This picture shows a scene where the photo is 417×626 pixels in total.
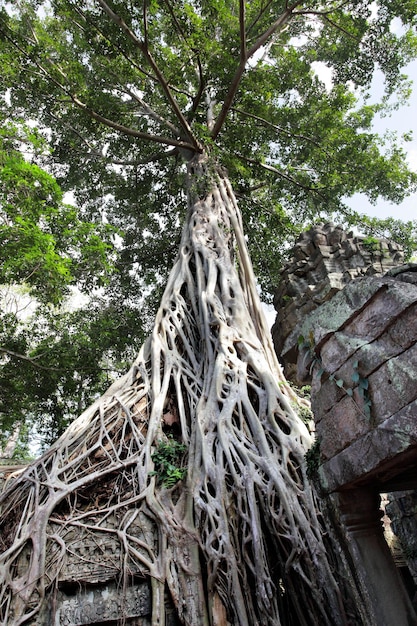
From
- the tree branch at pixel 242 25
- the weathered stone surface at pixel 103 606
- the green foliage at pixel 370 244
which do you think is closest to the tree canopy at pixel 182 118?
the tree branch at pixel 242 25

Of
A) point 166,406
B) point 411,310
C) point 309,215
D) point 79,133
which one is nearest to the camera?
point 411,310

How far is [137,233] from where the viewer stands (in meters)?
7.92

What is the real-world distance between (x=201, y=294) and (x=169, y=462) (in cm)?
176

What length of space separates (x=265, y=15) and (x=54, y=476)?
6.83 m

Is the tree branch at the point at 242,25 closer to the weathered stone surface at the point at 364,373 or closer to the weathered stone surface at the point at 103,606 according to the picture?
the weathered stone surface at the point at 364,373

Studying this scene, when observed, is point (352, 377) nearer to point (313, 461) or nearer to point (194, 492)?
point (313, 461)

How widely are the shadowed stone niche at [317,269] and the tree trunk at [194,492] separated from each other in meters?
1.37

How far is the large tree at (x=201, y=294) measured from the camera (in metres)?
2.56

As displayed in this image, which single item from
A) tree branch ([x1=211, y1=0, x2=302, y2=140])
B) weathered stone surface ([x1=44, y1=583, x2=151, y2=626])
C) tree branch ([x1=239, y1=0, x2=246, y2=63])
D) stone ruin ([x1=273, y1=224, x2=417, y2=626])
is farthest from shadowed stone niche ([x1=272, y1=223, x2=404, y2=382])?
stone ruin ([x1=273, y1=224, x2=417, y2=626])

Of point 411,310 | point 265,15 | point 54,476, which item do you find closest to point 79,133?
point 265,15

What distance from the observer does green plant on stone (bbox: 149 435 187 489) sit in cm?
299

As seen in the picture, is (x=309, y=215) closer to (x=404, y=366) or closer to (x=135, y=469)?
(x=135, y=469)

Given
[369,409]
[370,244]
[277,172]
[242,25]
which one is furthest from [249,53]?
[369,409]

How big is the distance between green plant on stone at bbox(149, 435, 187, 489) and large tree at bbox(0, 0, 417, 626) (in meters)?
0.01
